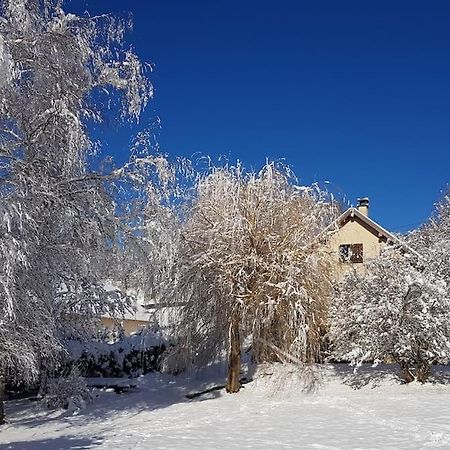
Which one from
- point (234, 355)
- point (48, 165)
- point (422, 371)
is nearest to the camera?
point (48, 165)

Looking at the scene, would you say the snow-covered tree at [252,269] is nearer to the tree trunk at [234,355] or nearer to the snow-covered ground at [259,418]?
the tree trunk at [234,355]

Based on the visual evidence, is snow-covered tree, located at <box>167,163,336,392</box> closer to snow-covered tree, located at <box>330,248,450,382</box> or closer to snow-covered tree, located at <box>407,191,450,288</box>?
snow-covered tree, located at <box>330,248,450,382</box>

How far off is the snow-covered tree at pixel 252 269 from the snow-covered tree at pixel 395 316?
791 mm

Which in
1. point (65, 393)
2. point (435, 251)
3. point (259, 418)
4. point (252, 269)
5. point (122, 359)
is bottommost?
point (259, 418)

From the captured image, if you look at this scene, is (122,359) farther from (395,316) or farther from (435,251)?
(435,251)

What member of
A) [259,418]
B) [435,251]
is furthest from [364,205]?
[259,418]

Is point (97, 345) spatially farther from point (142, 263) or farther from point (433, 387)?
point (433, 387)

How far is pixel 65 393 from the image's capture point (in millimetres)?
15070

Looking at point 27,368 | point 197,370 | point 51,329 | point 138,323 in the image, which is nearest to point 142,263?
point 51,329

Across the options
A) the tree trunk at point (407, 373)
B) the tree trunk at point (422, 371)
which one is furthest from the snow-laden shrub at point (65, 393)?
the tree trunk at point (422, 371)

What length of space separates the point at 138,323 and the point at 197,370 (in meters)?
12.8

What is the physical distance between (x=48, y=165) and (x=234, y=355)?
787 cm

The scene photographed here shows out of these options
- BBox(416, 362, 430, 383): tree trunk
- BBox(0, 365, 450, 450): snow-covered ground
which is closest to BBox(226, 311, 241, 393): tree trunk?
BBox(0, 365, 450, 450): snow-covered ground

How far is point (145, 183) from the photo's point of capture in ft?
39.9
